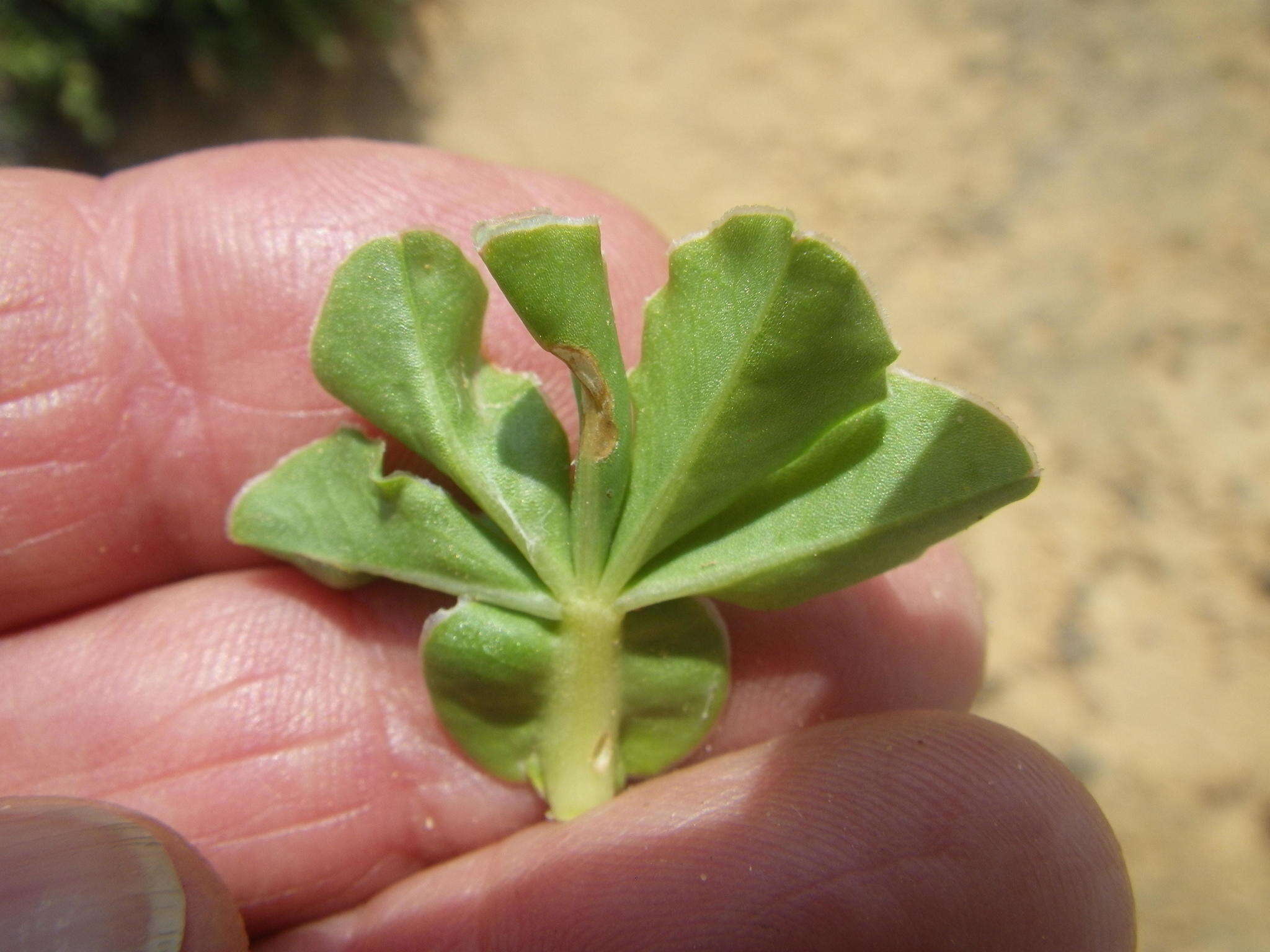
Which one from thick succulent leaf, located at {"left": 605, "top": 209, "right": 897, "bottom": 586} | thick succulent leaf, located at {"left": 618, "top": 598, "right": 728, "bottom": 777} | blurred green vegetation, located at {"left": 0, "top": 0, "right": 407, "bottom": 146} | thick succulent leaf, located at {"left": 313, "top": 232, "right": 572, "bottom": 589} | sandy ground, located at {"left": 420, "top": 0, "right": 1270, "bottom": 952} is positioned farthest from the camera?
blurred green vegetation, located at {"left": 0, "top": 0, "right": 407, "bottom": 146}

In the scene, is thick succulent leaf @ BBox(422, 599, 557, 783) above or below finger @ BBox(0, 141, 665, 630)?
below

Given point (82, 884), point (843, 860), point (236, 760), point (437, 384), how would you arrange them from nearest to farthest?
point (82, 884)
point (843, 860)
point (437, 384)
point (236, 760)

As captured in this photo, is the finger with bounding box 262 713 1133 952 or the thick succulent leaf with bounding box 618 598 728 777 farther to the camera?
the thick succulent leaf with bounding box 618 598 728 777

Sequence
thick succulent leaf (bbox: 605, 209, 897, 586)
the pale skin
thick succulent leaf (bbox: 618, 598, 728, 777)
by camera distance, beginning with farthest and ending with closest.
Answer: the pale skin < thick succulent leaf (bbox: 618, 598, 728, 777) < thick succulent leaf (bbox: 605, 209, 897, 586)

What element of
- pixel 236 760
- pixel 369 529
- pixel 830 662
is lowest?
pixel 236 760

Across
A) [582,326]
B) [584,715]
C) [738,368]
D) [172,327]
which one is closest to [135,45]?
[172,327]

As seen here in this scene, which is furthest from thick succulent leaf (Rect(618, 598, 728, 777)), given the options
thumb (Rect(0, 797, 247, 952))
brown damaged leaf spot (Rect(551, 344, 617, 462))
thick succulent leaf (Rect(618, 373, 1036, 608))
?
thumb (Rect(0, 797, 247, 952))

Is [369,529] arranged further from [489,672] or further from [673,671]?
[673,671]

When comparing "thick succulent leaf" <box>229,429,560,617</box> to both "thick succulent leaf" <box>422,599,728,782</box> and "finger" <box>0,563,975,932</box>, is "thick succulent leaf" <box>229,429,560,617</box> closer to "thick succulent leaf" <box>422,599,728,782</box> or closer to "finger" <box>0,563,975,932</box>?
"thick succulent leaf" <box>422,599,728,782</box>
